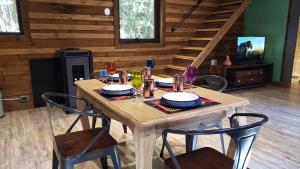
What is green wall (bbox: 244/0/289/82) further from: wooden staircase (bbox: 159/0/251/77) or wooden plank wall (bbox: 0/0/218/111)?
wooden plank wall (bbox: 0/0/218/111)

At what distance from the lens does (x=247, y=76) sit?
5.12 meters

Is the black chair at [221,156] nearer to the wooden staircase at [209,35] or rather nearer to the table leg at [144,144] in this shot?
the table leg at [144,144]

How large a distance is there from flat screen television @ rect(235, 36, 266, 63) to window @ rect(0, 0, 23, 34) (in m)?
4.18

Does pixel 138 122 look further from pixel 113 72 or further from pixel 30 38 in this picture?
pixel 30 38

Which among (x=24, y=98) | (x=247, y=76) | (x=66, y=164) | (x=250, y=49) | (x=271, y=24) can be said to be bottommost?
(x=24, y=98)

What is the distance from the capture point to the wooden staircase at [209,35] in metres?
4.39

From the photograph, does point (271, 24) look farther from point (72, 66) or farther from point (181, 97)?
point (181, 97)

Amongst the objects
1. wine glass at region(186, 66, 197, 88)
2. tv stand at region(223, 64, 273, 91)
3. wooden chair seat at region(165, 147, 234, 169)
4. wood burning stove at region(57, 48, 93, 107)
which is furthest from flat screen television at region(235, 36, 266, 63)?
wooden chair seat at region(165, 147, 234, 169)

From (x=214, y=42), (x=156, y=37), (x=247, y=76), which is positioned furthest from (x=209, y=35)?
(x=247, y=76)

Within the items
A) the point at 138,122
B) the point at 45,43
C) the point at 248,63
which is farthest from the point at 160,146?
the point at 248,63

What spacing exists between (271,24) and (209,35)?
170 cm

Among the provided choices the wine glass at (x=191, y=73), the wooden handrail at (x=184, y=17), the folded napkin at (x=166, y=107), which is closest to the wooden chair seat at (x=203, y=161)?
the folded napkin at (x=166, y=107)

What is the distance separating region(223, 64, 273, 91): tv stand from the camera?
493 cm

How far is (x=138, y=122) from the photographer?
46.2 inches
